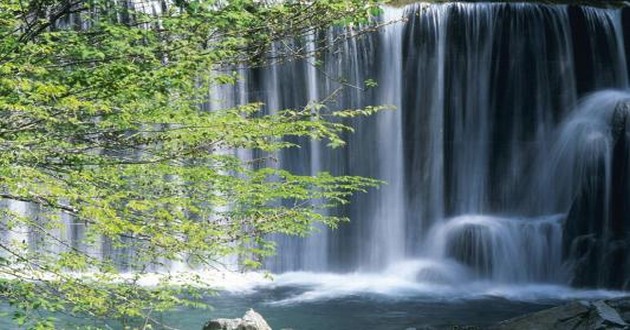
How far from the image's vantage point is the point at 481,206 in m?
18.2

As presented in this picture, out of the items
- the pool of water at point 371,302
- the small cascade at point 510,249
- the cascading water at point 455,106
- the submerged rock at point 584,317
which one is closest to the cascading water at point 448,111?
the cascading water at point 455,106

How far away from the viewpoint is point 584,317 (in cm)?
850

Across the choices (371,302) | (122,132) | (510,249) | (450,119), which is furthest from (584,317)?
(450,119)

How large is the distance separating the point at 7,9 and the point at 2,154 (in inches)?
39.6

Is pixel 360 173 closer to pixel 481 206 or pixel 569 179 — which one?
pixel 481 206

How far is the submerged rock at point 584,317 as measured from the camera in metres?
8.13

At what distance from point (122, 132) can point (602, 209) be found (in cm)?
1272

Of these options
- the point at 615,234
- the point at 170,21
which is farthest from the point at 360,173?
the point at 170,21

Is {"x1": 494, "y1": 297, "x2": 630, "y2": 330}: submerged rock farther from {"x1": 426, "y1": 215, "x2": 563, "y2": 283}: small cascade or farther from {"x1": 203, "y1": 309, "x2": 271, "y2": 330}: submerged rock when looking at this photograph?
{"x1": 426, "y1": 215, "x2": 563, "y2": 283}: small cascade

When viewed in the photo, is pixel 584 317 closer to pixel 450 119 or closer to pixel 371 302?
pixel 371 302

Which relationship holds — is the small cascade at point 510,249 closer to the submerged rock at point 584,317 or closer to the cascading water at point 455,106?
the cascading water at point 455,106

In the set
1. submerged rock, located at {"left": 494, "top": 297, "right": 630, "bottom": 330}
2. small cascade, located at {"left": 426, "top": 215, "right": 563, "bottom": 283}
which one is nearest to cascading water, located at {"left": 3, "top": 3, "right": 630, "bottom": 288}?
small cascade, located at {"left": 426, "top": 215, "right": 563, "bottom": 283}

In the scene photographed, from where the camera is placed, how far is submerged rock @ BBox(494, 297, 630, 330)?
26.7 feet

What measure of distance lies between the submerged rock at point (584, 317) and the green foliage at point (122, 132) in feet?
12.6
